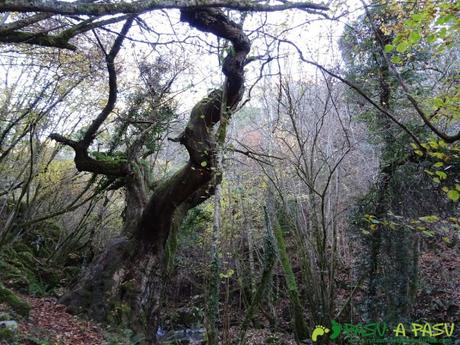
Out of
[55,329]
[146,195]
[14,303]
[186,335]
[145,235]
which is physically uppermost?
[146,195]

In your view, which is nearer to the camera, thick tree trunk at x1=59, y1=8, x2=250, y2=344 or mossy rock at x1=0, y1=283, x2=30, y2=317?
mossy rock at x1=0, y1=283, x2=30, y2=317

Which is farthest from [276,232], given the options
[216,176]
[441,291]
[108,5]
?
[441,291]

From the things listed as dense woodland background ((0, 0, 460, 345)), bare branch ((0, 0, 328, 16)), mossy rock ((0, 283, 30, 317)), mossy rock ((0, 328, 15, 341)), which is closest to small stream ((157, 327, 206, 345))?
dense woodland background ((0, 0, 460, 345))

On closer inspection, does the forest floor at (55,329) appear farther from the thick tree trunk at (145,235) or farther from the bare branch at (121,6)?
the bare branch at (121,6)

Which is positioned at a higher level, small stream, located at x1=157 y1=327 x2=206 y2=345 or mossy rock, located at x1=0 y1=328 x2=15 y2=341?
mossy rock, located at x1=0 y1=328 x2=15 y2=341

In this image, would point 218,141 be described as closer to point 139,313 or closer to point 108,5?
point 108,5

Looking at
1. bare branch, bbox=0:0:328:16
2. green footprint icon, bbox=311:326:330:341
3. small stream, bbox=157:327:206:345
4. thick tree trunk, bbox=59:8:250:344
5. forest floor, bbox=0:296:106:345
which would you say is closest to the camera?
bare branch, bbox=0:0:328:16

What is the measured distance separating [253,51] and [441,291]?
24.2ft

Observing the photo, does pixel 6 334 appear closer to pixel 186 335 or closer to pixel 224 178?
pixel 224 178

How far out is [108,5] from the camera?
2879 millimetres

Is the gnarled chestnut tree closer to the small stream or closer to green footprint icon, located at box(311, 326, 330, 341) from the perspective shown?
the small stream

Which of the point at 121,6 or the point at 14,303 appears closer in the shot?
the point at 121,6

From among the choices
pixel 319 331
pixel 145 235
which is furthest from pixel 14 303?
pixel 319 331

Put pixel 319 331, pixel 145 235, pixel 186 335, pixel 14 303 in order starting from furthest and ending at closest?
pixel 186 335
pixel 145 235
pixel 14 303
pixel 319 331
